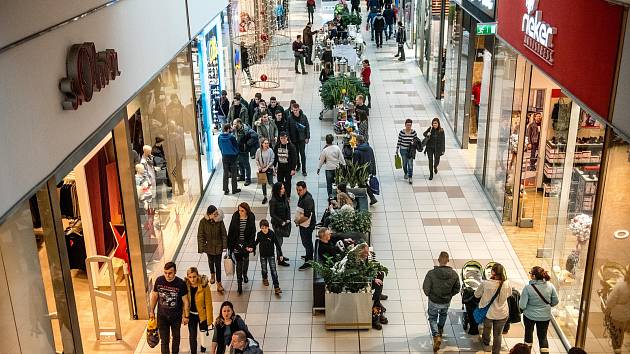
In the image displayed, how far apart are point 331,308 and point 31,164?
15.1 feet

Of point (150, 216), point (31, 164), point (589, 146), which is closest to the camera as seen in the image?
point (31, 164)

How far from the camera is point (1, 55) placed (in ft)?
16.3

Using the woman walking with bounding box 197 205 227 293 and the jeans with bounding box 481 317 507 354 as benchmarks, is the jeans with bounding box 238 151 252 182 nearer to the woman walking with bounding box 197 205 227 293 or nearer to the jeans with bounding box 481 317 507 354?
the woman walking with bounding box 197 205 227 293

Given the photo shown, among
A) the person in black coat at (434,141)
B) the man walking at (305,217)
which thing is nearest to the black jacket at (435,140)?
the person in black coat at (434,141)

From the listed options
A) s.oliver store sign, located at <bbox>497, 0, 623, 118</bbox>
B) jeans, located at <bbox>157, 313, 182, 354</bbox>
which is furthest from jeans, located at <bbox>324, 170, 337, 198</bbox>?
jeans, located at <bbox>157, 313, 182, 354</bbox>

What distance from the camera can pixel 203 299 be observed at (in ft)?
26.4

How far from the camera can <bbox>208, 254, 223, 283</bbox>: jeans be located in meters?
9.79

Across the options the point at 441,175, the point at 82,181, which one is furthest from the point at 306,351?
the point at 441,175

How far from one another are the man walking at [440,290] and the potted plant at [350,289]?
769mm

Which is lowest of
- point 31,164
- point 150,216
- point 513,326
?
point 513,326

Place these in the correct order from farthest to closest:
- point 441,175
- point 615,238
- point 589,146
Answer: point 441,175
point 589,146
point 615,238

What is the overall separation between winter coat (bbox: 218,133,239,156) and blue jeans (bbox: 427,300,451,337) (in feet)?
19.7

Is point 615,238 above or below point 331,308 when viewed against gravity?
above

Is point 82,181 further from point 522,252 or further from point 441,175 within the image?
point 441,175
